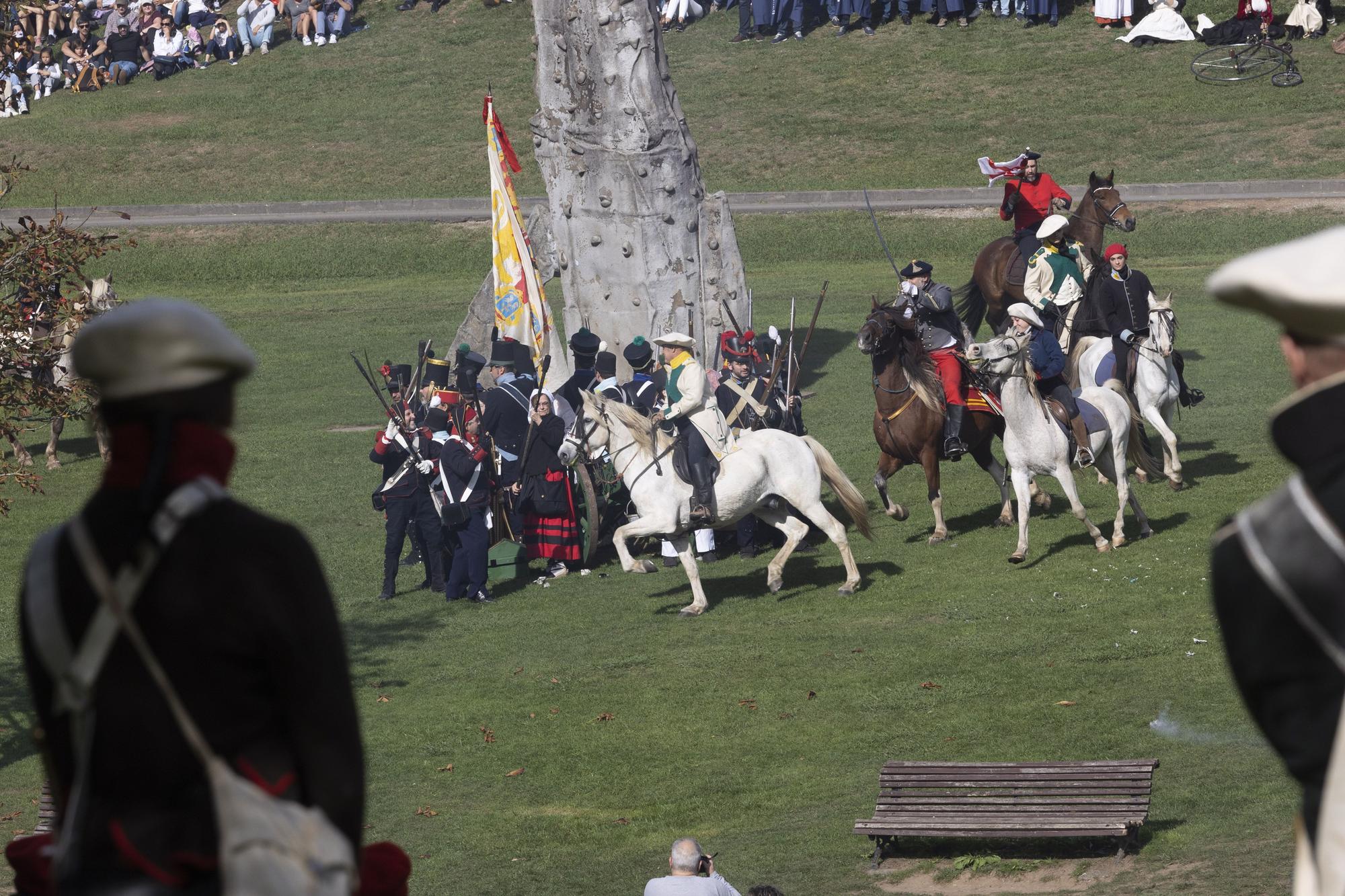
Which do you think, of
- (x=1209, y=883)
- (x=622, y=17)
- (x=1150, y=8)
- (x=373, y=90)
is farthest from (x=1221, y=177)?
(x=1209, y=883)

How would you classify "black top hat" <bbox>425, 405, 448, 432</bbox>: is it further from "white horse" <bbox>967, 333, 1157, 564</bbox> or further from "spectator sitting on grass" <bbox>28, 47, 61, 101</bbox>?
"spectator sitting on grass" <bbox>28, 47, 61, 101</bbox>

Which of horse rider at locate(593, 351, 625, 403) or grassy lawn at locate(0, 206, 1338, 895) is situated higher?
horse rider at locate(593, 351, 625, 403)

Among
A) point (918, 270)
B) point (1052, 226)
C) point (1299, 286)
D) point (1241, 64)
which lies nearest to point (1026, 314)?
point (918, 270)

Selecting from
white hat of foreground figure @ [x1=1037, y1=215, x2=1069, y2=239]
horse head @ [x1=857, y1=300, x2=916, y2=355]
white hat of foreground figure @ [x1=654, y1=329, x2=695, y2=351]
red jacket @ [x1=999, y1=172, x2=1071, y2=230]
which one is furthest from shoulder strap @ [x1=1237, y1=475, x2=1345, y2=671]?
red jacket @ [x1=999, y1=172, x2=1071, y2=230]

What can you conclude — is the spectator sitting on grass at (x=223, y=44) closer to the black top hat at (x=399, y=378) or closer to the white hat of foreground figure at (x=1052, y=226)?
the black top hat at (x=399, y=378)

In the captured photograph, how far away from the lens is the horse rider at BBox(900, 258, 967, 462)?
17.6 meters

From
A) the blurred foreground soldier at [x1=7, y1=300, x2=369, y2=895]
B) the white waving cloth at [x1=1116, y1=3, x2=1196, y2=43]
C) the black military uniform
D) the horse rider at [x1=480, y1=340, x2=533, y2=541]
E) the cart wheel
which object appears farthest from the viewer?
the white waving cloth at [x1=1116, y1=3, x2=1196, y2=43]

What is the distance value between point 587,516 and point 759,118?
2706 centimetres

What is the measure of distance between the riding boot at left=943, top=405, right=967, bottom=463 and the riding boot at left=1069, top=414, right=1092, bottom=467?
127 cm

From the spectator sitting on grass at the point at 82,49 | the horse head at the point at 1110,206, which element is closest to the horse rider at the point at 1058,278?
the horse head at the point at 1110,206

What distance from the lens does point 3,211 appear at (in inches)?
1486

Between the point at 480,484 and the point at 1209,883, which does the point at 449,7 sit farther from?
the point at 1209,883

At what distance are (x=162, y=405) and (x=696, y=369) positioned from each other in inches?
502

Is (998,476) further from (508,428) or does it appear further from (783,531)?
(508,428)
